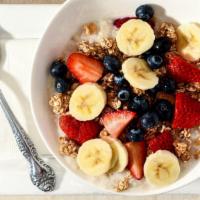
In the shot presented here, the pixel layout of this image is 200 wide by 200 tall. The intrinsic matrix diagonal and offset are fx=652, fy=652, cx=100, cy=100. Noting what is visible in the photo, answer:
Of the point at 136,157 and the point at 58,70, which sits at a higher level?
the point at 58,70

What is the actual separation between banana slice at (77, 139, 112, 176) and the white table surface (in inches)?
2.8

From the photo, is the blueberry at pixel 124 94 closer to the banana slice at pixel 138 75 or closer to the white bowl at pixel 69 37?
the banana slice at pixel 138 75

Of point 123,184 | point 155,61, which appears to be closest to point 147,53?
point 155,61

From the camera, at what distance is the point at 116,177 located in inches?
47.4

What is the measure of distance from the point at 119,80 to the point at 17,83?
0.22 meters

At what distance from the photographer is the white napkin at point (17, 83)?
1257 millimetres

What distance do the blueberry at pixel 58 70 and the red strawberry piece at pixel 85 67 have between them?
13 millimetres

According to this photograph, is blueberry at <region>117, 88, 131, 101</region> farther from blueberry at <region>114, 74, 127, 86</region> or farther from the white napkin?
the white napkin

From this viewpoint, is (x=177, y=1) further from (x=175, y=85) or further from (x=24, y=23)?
(x=24, y=23)

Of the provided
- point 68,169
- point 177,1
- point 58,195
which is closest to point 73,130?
point 68,169

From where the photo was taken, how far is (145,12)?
1166 mm

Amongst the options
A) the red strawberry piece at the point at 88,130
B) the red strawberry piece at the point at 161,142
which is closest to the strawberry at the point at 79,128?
the red strawberry piece at the point at 88,130

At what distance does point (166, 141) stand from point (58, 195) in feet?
0.89

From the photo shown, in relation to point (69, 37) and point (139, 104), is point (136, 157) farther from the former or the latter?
point (69, 37)
